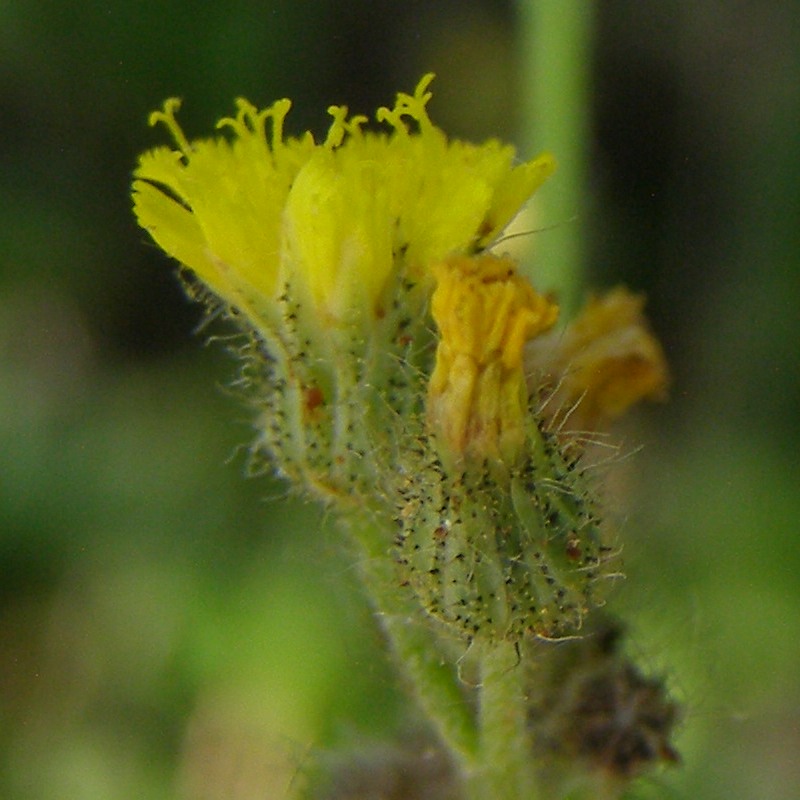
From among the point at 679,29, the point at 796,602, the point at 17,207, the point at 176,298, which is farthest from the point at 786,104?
the point at 17,207

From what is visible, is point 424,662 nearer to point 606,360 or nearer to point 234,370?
point 606,360

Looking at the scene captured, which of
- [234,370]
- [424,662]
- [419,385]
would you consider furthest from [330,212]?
[234,370]

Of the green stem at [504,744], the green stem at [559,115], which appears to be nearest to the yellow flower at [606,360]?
the green stem at [504,744]

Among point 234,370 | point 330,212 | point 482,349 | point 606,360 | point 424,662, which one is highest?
point 330,212

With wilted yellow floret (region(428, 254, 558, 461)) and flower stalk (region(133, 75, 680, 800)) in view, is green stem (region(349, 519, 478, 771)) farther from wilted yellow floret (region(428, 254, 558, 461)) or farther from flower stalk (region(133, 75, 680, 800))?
wilted yellow floret (region(428, 254, 558, 461))

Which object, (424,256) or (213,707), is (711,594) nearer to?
(213,707)

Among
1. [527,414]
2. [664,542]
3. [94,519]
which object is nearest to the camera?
[527,414]

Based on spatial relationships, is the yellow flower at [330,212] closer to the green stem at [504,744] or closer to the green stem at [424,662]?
the green stem at [424,662]
